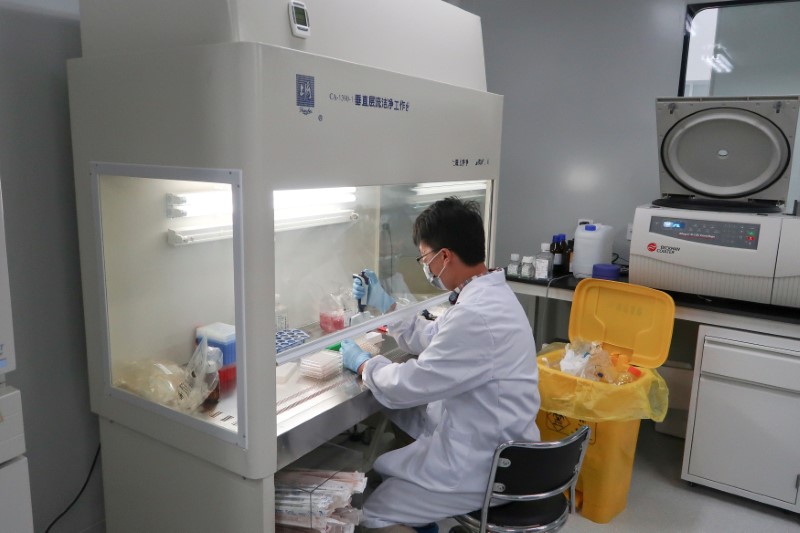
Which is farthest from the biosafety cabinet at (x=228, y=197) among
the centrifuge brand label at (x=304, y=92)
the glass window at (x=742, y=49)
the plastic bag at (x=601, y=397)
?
the glass window at (x=742, y=49)

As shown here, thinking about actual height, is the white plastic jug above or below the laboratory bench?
above

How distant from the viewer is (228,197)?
5.38 feet

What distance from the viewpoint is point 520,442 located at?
1532mm

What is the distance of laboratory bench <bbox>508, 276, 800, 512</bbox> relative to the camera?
7.87 ft

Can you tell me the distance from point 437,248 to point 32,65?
128cm

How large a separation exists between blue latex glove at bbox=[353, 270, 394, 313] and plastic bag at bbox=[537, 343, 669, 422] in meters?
0.70

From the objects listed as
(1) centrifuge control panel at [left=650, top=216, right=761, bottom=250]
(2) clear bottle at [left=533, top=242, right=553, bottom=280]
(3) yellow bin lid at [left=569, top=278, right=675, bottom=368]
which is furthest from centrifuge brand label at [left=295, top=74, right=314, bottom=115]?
(2) clear bottle at [left=533, top=242, right=553, bottom=280]

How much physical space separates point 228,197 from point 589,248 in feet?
6.57

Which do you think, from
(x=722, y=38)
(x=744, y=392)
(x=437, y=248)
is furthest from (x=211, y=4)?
(x=722, y=38)

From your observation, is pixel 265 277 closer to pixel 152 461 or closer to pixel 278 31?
pixel 278 31

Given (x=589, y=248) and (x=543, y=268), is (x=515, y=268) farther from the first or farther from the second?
(x=589, y=248)

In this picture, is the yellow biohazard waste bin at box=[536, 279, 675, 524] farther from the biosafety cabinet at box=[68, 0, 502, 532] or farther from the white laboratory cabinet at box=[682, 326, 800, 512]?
the biosafety cabinet at box=[68, 0, 502, 532]

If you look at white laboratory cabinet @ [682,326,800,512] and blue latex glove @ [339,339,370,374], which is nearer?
blue latex glove @ [339,339,370,374]

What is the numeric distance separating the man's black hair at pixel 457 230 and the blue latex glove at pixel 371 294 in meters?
0.43
